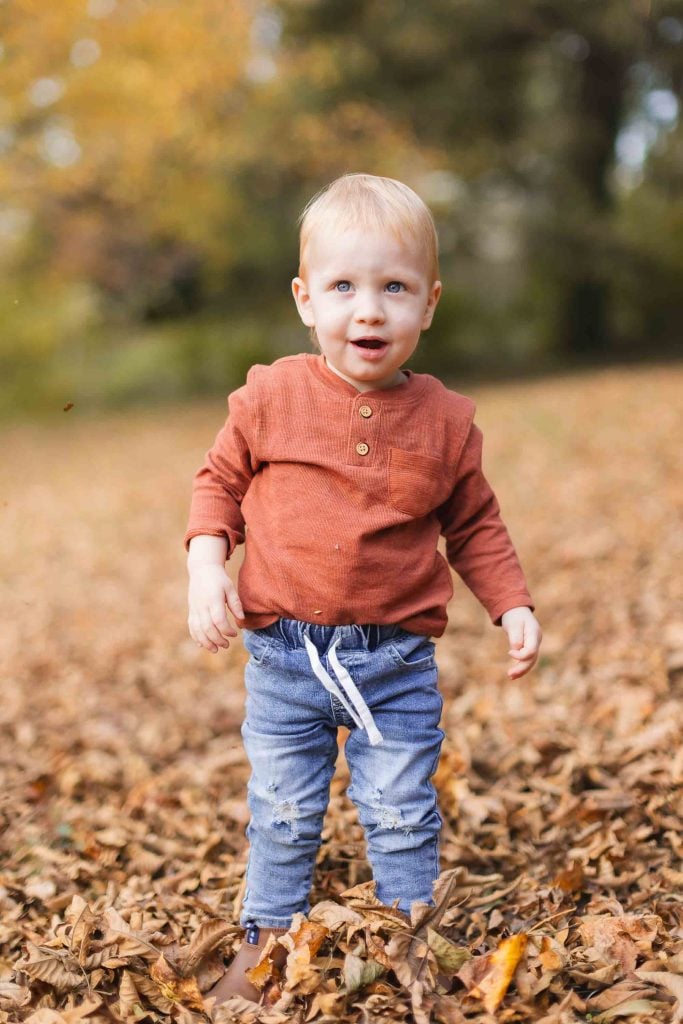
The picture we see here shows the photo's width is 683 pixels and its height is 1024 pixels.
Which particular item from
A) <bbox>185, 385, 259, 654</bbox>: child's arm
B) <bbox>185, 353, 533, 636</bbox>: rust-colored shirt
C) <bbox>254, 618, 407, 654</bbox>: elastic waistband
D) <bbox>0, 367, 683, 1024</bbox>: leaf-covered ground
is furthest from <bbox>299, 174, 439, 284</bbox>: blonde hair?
<bbox>0, 367, 683, 1024</bbox>: leaf-covered ground

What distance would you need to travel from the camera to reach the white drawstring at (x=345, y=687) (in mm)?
2383

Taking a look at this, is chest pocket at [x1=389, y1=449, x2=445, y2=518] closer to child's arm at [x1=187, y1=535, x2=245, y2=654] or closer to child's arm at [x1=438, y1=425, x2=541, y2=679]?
child's arm at [x1=438, y1=425, x2=541, y2=679]

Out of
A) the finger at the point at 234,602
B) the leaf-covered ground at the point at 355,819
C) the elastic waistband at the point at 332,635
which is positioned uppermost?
the finger at the point at 234,602

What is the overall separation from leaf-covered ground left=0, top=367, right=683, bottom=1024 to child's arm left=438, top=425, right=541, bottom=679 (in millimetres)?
571

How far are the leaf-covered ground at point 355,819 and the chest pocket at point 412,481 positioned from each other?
0.85 metres

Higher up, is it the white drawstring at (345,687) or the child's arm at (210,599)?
the child's arm at (210,599)

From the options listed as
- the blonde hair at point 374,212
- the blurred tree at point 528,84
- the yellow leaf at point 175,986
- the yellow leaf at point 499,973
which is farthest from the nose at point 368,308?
the blurred tree at point 528,84

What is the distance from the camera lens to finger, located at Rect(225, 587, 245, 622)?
238cm

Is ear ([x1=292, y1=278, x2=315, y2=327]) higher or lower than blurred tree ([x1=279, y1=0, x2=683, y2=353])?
lower

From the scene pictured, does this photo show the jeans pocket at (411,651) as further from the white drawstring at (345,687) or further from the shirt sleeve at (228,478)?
the shirt sleeve at (228,478)

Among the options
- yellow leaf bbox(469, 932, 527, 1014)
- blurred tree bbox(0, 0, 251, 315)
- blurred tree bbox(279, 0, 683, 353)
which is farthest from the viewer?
blurred tree bbox(279, 0, 683, 353)

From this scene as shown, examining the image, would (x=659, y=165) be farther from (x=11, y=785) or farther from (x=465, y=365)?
(x=11, y=785)

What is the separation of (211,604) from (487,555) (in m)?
0.68

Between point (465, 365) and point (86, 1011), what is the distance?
18919 millimetres
